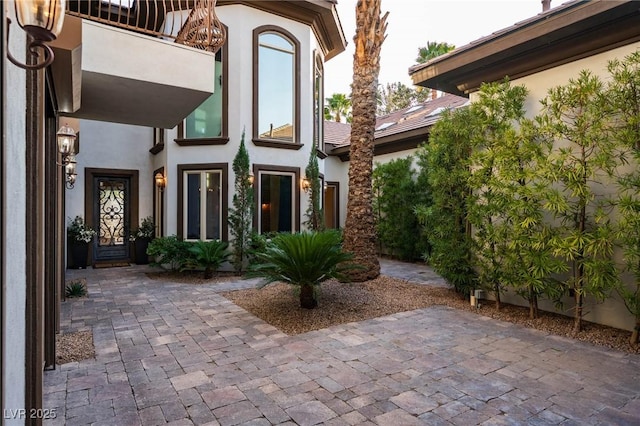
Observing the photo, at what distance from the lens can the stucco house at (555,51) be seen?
459 centimetres

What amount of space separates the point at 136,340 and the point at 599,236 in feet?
18.6

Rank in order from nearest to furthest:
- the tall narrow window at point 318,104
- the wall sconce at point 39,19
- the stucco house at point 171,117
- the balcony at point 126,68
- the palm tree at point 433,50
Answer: the wall sconce at point 39,19, the balcony at point 126,68, the stucco house at point 171,117, the tall narrow window at point 318,104, the palm tree at point 433,50

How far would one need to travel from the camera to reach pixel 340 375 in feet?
11.6

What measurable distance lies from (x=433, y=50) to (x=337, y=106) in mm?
6977

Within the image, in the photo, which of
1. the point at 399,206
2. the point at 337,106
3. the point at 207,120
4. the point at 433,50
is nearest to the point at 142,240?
the point at 207,120

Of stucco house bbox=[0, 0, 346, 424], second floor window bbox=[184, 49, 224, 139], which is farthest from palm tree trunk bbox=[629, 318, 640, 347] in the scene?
second floor window bbox=[184, 49, 224, 139]

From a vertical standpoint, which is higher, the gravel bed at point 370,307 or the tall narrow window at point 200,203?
the tall narrow window at point 200,203

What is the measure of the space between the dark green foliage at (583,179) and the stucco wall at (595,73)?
18 cm

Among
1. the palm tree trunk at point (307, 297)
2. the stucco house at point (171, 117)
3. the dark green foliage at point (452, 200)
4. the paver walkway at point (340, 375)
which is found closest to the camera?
the paver walkway at point (340, 375)

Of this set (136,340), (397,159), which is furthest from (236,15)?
(136,340)

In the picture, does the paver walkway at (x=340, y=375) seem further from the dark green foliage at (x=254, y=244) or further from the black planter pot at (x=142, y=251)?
the black planter pot at (x=142, y=251)

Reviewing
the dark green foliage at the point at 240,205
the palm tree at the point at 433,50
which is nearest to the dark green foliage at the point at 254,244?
the dark green foliage at the point at 240,205

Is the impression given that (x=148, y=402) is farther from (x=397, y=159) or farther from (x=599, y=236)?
(x=397, y=159)

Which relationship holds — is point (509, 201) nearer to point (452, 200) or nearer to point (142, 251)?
point (452, 200)
